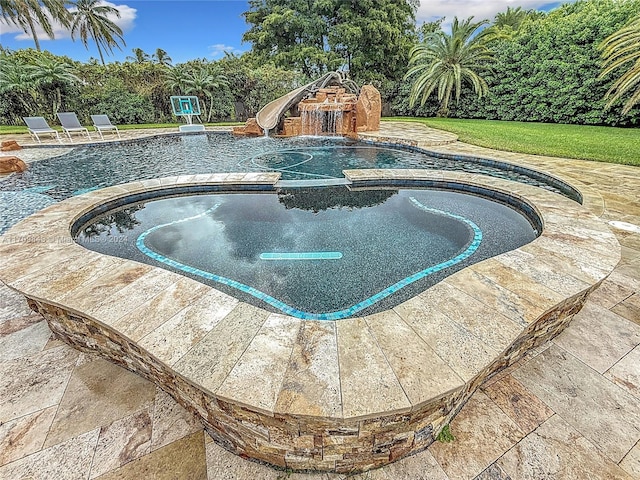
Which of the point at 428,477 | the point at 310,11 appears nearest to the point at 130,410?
the point at 428,477

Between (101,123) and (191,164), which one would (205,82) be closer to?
(101,123)

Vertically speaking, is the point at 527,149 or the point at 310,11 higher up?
the point at 310,11

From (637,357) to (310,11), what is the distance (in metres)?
26.2

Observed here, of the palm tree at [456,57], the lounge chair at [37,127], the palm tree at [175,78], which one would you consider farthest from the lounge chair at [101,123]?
the palm tree at [456,57]

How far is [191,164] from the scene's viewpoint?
8.53m

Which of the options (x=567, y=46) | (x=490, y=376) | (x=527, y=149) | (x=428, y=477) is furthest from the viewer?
(x=567, y=46)

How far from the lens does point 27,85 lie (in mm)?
14086

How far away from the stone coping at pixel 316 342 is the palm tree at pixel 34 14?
97.4ft

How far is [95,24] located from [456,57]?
A: 3097cm

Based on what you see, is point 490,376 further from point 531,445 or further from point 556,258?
point 556,258

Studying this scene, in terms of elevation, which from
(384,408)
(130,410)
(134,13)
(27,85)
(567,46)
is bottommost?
Result: (130,410)

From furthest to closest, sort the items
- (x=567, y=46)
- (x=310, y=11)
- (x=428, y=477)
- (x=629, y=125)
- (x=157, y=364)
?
(x=310, y=11) → (x=567, y=46) → (x=629, y=125) → (x=157, y=364) → (x=428, y=477)

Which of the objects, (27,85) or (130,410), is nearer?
(130,410)

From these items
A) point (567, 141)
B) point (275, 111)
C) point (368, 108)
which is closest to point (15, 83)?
point (275, 111)
